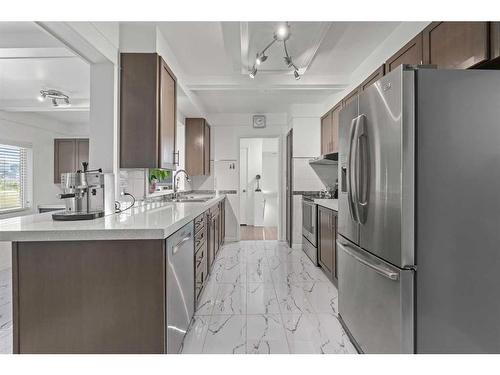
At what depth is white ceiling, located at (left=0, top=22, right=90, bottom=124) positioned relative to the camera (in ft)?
7.45

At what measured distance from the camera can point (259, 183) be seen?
779 cm

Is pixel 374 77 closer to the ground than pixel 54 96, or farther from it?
closer to the ground

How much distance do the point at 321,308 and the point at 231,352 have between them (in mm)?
1004

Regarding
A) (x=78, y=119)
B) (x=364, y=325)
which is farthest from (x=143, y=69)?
(x=78, y=119)

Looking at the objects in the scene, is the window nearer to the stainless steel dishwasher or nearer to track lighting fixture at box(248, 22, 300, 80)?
the stainless steel dishwasher

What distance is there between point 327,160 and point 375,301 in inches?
113

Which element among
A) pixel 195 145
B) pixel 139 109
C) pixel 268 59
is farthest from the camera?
pixel 195 145

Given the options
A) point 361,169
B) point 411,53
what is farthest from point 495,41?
point 361,169

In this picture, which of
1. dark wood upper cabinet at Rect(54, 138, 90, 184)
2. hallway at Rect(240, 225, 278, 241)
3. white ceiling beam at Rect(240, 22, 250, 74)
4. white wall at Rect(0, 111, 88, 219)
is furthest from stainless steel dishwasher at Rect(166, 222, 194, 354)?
dark wood upper cabinet at Rect(54, 138, 90, 184)

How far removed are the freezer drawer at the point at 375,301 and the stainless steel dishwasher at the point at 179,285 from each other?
115 centimetres

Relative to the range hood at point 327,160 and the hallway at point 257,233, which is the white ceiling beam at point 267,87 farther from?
the hallway at point 257,233

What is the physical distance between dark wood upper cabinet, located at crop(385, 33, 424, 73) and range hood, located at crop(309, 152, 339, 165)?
1541 millimetres

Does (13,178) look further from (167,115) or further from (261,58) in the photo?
(261,58)
